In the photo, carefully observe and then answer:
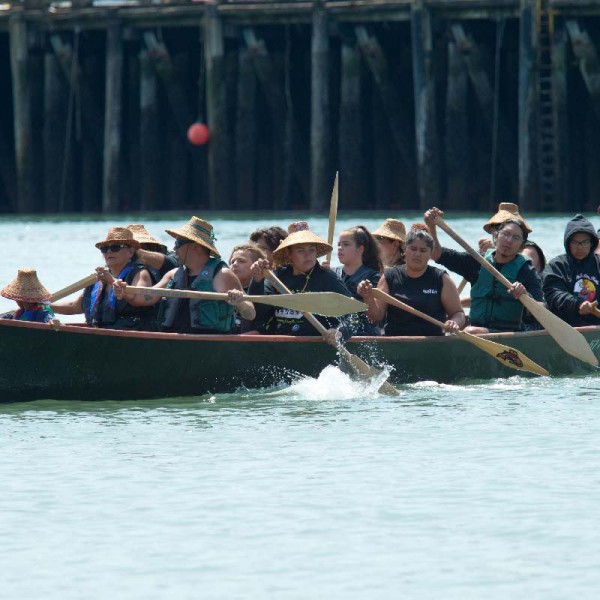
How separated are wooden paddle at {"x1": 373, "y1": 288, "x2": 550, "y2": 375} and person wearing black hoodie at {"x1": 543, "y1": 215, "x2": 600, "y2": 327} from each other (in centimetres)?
56

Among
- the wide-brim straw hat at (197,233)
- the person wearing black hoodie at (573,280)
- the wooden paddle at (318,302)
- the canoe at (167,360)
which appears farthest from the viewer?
the person wearing black hoodie at (573,280)

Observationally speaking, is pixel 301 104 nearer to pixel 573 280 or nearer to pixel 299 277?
pixel 573 280

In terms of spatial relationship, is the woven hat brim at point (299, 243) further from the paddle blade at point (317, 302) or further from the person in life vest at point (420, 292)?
the person in life vest at point (420, 292)

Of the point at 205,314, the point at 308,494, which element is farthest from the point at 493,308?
the point at 308,494

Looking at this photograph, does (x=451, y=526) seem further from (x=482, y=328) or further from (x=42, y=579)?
(x=482, y=328)

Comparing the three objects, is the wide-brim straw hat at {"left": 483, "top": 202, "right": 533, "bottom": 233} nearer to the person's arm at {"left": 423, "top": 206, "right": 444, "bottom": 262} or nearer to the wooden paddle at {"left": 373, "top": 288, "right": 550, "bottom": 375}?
the person's arm at {"left": 423, "top": 206, "right": 444, "bottom": 262}

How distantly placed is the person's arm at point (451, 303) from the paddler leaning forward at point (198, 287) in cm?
135

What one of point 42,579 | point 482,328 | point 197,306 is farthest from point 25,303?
point 42,579

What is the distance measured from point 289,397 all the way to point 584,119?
1674cm

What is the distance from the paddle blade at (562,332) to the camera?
11250mm

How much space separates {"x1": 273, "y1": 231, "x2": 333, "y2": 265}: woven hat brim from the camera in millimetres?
10336

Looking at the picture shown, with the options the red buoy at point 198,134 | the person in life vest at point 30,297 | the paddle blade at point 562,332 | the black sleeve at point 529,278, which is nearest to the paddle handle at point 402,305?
the paddle blade at point 562,332

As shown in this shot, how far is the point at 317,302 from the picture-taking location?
10281mm

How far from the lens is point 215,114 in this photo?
89.7ft
